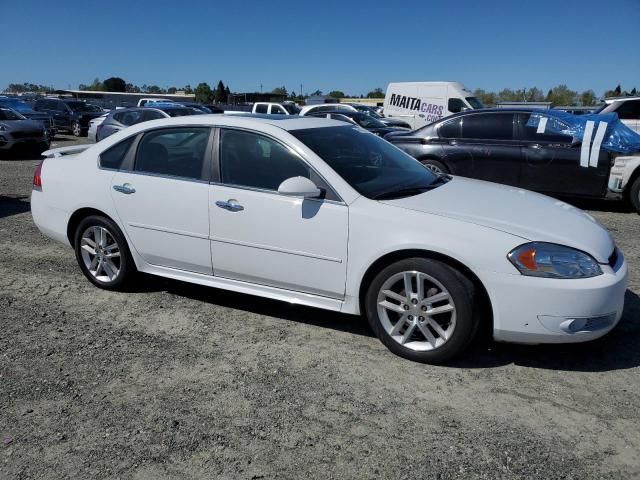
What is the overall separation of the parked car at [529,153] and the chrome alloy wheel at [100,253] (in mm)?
5253

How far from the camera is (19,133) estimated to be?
15203 millimetres

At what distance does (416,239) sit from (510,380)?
39.8 inches

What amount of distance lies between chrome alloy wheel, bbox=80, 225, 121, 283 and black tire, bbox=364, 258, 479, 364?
233 cm

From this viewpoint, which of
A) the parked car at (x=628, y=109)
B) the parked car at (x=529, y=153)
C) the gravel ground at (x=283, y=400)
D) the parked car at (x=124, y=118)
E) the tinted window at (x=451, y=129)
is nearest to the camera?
the gravel ground at (x=283, y=400)

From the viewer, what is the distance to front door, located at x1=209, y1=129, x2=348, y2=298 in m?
3.59

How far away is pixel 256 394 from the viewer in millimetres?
3127

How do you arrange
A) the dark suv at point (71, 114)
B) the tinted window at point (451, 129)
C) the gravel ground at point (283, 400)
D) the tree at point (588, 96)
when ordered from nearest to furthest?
the gravel ground at point (283, 400), the tinted window at point (451, 129), the dark suv at point (71, 114), the tree at point (588, 96)

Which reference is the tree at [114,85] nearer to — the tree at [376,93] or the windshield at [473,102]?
the tree at [376,93]

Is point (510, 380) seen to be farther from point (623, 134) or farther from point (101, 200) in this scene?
point (623, 134)

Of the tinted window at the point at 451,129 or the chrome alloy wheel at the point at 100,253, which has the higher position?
the tinted window at the point at 451,129

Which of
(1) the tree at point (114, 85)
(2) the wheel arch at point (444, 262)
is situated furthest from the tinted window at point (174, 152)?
(1) the tree at point (114, 85)

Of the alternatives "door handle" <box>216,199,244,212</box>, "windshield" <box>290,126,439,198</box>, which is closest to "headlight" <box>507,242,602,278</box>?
"windshield" <box>290,126,439,198</box>

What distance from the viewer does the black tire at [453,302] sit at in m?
3.24

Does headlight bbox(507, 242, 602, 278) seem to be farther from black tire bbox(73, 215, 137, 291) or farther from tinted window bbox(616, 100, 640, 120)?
tinted window bbox(616, 100, 640, 120)
